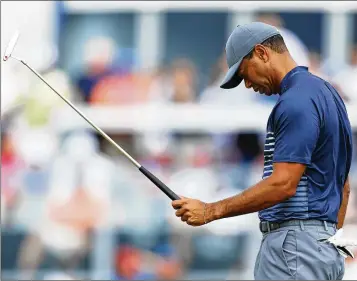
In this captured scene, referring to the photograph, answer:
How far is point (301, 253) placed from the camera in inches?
247

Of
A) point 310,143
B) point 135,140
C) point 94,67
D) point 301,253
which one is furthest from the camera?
point 94,67

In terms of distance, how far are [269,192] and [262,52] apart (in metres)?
0.72

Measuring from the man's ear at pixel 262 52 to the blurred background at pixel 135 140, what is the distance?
21.5ft

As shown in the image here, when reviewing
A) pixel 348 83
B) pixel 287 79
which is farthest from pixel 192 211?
pixel 348 83

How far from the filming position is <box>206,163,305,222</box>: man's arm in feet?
20.0

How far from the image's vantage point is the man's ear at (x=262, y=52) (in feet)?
20.8

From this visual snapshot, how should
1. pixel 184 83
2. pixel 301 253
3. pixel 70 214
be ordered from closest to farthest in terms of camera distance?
pixel 301 253
pixel 70 214
pixel 184 83

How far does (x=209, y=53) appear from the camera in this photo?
14.6m

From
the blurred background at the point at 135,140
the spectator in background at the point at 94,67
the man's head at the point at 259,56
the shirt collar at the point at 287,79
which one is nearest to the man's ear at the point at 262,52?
the man's head at the point at 259,56

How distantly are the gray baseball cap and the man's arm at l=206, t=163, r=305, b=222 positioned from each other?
0.57 meters

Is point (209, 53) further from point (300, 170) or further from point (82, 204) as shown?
point (300, 170)

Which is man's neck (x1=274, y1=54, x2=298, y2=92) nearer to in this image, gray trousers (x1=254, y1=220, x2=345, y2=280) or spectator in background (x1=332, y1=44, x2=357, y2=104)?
gray trousers (x1=254, y1=220, x2=345, y2=280)

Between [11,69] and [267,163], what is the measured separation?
326 inches

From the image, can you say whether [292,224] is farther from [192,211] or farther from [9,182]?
[9,182]
